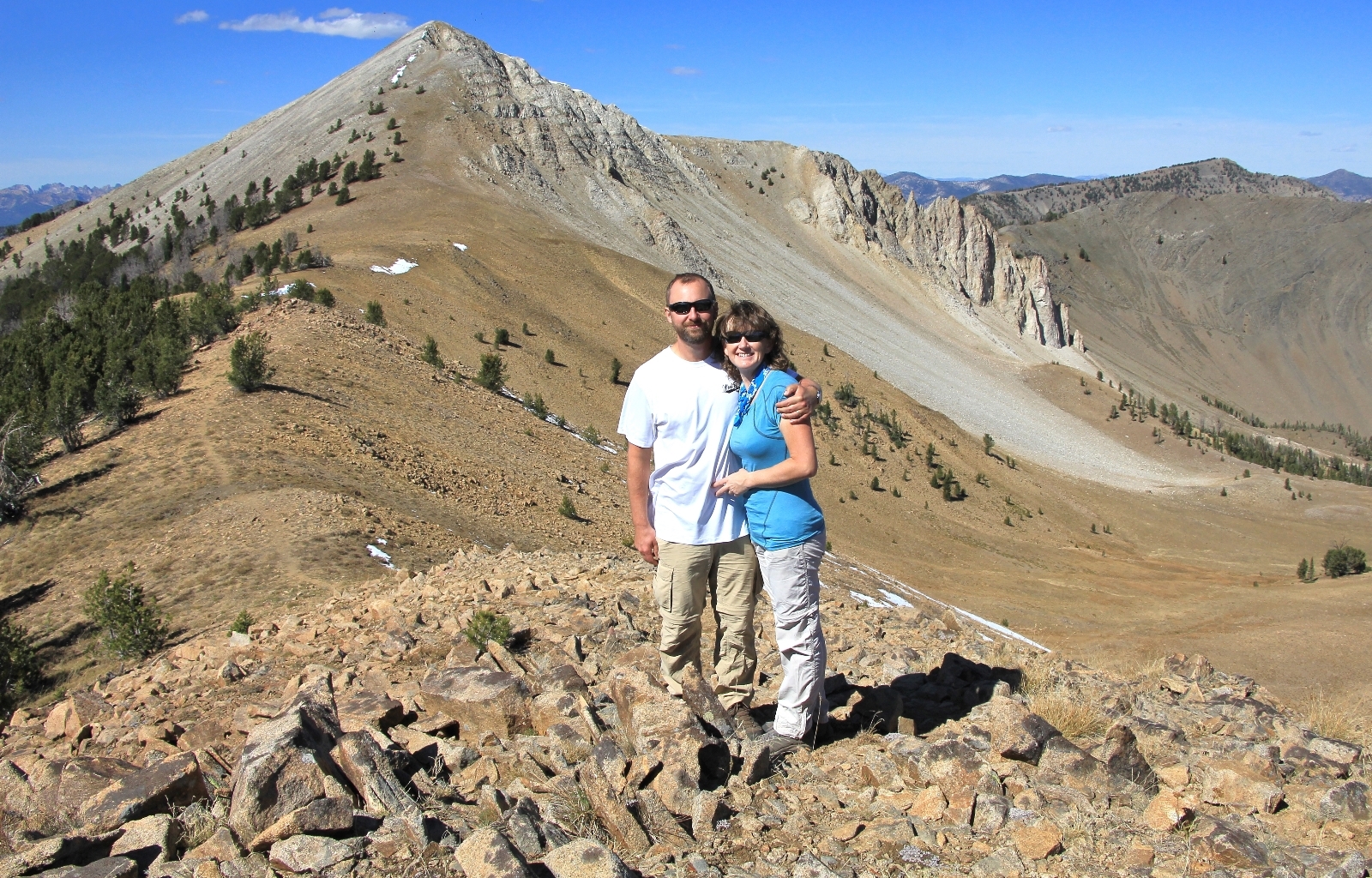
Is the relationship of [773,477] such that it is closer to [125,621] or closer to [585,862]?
[585,862]

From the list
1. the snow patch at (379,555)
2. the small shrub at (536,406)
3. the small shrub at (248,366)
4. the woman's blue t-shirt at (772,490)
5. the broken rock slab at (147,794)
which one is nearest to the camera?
the broken rock slab at (147,794)

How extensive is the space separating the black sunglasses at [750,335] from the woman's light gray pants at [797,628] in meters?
0.93

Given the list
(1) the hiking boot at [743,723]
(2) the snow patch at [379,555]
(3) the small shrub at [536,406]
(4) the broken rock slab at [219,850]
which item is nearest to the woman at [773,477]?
(1) the hiking boot at [743,723]

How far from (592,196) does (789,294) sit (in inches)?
424

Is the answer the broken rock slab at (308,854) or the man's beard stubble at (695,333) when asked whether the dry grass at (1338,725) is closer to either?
the man's beard stubble at (695,333)

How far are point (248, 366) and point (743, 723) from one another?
11169 millimetres

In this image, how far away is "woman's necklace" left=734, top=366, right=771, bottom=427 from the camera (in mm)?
4082

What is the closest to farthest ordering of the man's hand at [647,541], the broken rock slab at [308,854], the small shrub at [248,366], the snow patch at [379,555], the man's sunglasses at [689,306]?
the broken rock slab at [308,854]
the man's sunglasses at [689,306]
the man's hand at [647,541]
the snow patch at [379,555]
the small shrub at [248,366]

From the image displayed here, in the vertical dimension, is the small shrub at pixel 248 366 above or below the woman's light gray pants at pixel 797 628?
above

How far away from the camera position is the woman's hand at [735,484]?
4.00 metres

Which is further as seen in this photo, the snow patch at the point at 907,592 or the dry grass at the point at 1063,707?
the snow patch at the point at 907,592

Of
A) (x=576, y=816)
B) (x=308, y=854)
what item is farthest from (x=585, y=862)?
(x=308, y=854)

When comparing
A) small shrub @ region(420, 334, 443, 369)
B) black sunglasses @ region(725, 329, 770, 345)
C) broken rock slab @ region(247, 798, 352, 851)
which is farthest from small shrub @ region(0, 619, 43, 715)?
small shrub @ region(420, 334, 443, 369)

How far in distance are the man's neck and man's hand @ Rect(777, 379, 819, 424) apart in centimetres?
46
